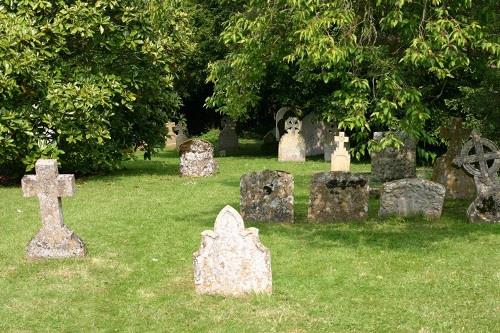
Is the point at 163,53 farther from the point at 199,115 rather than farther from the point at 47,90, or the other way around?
the point at 199,115

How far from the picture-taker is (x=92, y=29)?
1928cm

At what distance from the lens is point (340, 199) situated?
1383cm

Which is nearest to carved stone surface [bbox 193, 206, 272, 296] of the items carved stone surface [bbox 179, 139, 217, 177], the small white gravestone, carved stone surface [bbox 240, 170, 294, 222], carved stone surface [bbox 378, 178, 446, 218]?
carved stone surface [bbox 240, 170, 294, 222]

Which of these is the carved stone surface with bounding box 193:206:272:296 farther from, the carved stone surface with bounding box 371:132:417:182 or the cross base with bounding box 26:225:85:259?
the carved stone surface with bounding box 371:132:417:182

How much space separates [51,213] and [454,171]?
9.77 m

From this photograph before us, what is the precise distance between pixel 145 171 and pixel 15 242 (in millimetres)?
11833

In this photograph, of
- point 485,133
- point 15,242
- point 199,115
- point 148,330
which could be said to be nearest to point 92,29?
point 15,242

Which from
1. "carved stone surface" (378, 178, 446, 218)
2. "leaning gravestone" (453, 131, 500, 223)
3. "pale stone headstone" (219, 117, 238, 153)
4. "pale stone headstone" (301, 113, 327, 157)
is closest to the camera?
"leaning gravestone" (453, 131, 500, 223)

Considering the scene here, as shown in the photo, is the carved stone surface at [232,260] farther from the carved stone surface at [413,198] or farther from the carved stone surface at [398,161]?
the carved stone surface at [398,161]

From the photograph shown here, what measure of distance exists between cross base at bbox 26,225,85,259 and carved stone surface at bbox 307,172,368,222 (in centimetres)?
488

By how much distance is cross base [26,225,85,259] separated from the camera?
10.9m

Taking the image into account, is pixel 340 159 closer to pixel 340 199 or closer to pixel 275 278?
pixel 340 199

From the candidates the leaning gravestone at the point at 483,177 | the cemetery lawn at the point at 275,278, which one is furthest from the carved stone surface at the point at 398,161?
the leaning gravestone at the point at 483,177

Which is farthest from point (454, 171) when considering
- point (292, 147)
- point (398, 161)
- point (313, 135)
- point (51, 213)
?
point (313, 135)
